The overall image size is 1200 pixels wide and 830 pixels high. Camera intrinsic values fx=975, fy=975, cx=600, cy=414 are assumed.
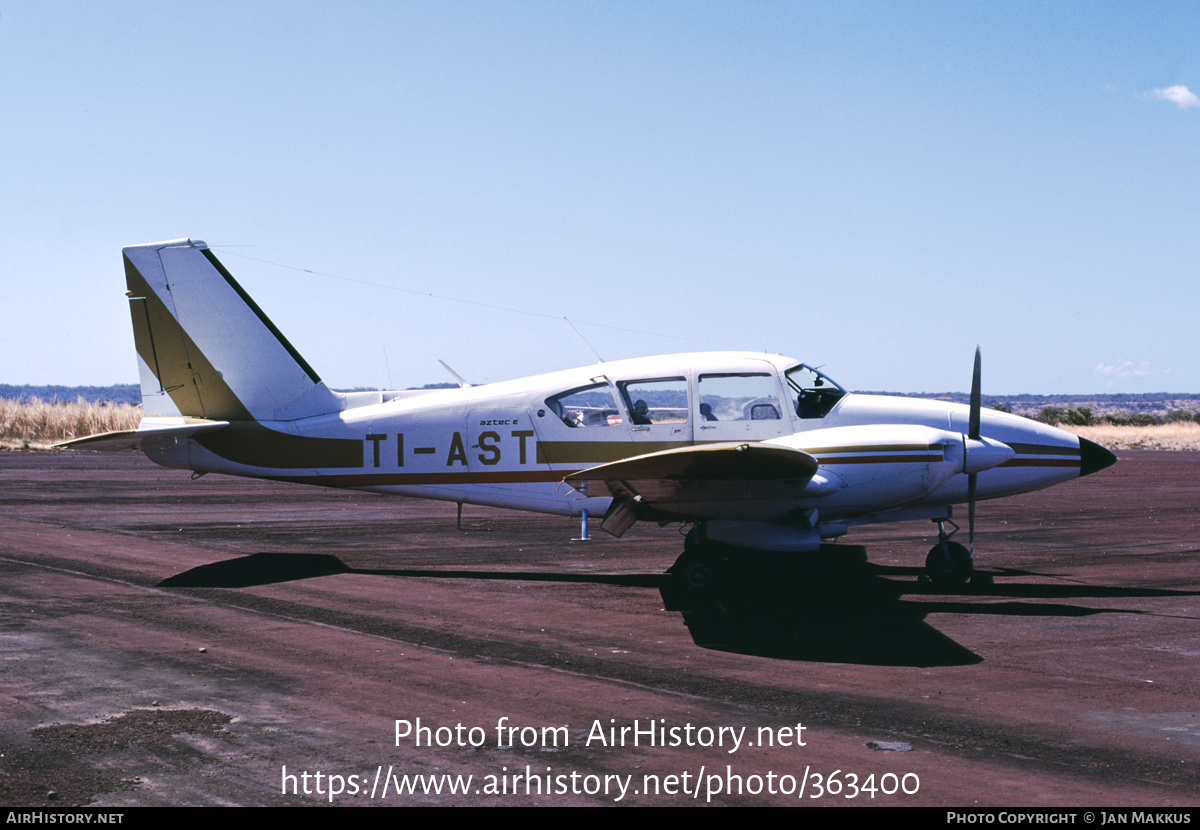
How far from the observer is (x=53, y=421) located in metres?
53.4

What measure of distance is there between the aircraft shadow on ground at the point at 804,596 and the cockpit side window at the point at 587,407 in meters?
2.07

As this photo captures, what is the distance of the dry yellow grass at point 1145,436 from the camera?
62562 mm

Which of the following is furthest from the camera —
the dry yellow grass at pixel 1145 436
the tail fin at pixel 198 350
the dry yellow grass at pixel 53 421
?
the dry yellow grass at pixel 1145 436

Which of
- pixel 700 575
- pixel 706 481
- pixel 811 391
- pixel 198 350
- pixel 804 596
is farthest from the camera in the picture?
pixel 198 350

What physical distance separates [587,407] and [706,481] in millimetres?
2669

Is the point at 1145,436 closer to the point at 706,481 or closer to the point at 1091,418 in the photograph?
the point at 1091,418

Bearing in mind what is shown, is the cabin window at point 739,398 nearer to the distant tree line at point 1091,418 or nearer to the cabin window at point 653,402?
the cabin window at point 653,402

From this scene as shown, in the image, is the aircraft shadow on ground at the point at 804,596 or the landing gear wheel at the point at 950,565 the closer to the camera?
the aircraft shadow on ground at the point at 804,596

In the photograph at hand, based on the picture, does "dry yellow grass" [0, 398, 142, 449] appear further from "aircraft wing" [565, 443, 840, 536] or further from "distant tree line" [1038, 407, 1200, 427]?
"distant tree line" [1038, 407, 1200, 427]

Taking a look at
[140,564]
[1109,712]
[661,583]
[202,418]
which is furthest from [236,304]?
[1109,712]

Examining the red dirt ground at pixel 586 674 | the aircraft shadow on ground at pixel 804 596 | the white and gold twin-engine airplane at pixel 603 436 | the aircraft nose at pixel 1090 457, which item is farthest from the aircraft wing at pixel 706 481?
the aircraft nose at pixel 1090 457

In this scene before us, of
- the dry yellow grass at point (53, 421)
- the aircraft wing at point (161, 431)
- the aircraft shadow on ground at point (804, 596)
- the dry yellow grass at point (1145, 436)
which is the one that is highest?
the aircraft wing at point (161, 431)

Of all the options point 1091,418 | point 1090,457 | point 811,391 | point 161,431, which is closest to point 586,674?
point 811,391

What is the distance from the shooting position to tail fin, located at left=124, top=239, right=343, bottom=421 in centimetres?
1383
